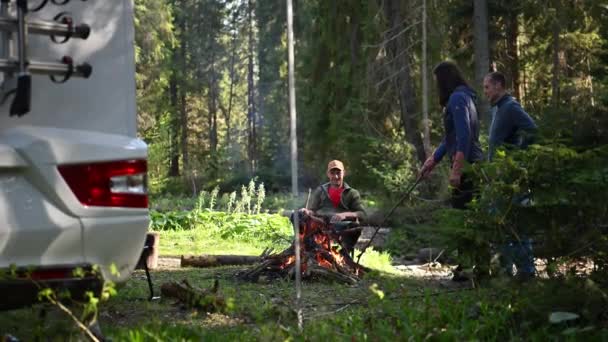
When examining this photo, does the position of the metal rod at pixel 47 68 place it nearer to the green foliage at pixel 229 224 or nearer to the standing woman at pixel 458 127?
the standing woman at pixel 458 127

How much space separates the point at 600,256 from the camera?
13.9ft

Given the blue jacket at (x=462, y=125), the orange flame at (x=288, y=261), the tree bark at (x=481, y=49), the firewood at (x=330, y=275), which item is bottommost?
the firewood at (x=330, y=275)

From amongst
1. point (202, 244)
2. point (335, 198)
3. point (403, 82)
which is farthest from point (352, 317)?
point (403, 82)

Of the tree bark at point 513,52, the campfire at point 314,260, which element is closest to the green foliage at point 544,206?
the campfire at point 314,260

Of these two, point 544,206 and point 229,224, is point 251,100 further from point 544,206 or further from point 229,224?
point 544,206

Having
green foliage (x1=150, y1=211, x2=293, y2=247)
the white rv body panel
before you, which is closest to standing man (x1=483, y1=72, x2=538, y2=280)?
the white rv body panel

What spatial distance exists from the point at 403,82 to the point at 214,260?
11283mm

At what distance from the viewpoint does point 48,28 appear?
141 inches

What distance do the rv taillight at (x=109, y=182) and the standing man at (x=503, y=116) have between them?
3210 mm

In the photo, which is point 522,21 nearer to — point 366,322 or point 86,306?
point 366,322

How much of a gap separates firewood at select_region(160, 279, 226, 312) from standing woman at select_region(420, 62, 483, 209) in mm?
2192

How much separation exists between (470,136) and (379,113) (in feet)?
45.8

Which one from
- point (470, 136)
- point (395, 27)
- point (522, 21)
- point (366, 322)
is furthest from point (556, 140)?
point (522, 21)

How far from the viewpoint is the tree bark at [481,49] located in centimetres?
1669
